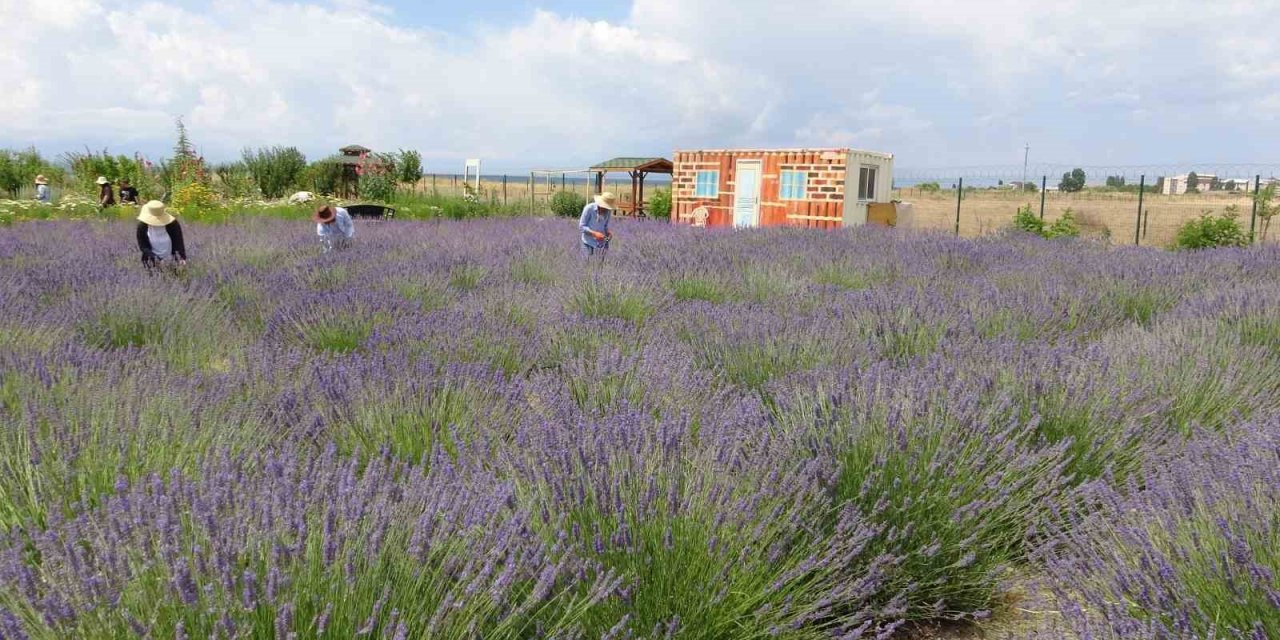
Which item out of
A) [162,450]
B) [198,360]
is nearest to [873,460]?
[162,450]

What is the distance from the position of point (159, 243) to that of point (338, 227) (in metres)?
1.73

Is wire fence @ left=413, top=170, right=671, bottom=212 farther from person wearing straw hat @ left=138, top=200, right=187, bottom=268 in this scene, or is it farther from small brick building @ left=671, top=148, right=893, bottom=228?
person wearing straw hat @ left=138, top=200, right=187, bottom=268

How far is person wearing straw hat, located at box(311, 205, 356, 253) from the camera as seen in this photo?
26.2 ft

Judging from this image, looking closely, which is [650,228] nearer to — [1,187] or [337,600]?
[337,600]

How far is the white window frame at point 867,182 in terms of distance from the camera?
1597 centimetres

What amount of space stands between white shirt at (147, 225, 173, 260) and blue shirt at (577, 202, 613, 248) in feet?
11.9

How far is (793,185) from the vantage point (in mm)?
16172

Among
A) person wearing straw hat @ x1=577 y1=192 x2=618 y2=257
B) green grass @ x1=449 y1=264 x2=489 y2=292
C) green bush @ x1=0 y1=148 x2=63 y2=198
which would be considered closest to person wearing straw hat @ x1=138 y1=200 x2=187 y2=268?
green grass @ x1=449 y1=264 x2=489 y2=292

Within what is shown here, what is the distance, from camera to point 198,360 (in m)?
4.03

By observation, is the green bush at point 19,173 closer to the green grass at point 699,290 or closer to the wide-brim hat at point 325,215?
the wide-brim hat at point 325,215

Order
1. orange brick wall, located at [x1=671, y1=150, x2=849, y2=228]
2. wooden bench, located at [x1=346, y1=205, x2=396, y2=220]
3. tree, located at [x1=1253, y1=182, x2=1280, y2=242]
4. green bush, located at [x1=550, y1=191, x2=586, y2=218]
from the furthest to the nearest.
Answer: green bush, located at [x1=550, y1=191, x2=586, y2=218], orange brick wall, located at [x1=671, y1=150, x2=849, y2=228], wooden bench, located at [x1=346, y1=205, x2=396, y2=220], tree, located at [x1=1253, y1=182, x2=1280, y2=242]

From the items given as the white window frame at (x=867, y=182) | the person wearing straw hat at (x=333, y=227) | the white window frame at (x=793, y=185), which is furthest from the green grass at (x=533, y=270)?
the white window frame at (x=867, y=182)

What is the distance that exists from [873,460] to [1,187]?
2953 cm

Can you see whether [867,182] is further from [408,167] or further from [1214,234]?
[408,167]
